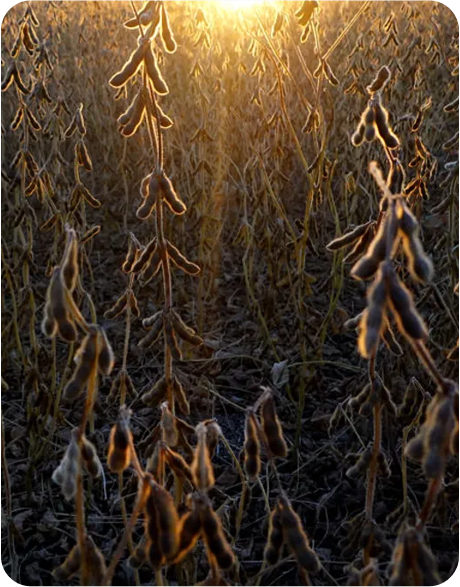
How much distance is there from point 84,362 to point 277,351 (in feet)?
6.91

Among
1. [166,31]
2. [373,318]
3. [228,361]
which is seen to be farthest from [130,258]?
[228,361]

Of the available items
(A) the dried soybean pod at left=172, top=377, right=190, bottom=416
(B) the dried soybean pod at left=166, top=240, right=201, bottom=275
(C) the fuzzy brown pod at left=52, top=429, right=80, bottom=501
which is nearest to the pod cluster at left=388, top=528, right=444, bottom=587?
(C) the fuzzy brown pod at left=52, top=429, right=80, bottom=501

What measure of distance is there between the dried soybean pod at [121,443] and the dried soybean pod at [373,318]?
0.36 meters

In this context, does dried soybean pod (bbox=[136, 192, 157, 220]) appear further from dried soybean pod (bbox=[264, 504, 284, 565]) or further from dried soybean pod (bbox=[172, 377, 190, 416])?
dried soybean pod (bbox=[264, 504, 284, 565])

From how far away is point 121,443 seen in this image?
3.45 ft

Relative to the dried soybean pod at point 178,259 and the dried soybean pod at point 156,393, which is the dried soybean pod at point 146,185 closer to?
the dried soybean pod at point 178,259

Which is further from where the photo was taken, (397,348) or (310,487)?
(310,487)

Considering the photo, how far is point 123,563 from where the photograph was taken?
2090 mm

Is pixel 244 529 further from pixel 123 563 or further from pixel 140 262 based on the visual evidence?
pixel 140 262

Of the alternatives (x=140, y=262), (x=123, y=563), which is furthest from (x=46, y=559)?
(x=140, y=262)

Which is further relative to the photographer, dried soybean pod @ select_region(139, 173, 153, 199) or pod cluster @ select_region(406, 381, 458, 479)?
dried soybean pod @ select_region(139, 173, 153, 199)

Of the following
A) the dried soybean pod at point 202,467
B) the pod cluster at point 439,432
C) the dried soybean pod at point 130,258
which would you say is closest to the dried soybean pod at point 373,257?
the pod cluster at point 439,432

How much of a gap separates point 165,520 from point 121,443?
0.13 meters

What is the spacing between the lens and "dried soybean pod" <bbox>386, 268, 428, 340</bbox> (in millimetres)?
869
